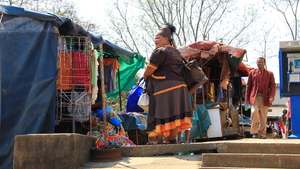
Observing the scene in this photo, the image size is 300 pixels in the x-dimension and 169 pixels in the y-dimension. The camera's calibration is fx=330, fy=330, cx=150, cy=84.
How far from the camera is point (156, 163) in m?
4.47

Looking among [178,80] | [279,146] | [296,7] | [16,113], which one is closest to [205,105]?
[178,80]

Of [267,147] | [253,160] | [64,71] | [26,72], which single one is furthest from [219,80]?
[253,160]

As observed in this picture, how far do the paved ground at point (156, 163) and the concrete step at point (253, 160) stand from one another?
0.20 metres

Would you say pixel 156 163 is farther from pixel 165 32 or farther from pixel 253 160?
pixel 165 32

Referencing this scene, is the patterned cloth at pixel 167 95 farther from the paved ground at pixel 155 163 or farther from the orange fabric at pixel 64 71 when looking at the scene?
the orange fabric at pixel 64 71

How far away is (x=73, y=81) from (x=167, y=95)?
202 centimetres

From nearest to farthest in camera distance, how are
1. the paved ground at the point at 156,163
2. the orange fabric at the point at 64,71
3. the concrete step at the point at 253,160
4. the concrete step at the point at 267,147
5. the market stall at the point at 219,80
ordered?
the concrete step at the point at 253,160 < the paved ground at the point at 156,163 < the concrete step at the point at 267,147 < the orange fabric at the point at 64,71 < the market stall at the point at 219,80

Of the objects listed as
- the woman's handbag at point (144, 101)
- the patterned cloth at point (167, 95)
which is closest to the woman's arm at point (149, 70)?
the patterned cloth at point (167, 95)

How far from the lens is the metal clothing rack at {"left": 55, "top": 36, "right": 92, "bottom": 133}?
6121mm

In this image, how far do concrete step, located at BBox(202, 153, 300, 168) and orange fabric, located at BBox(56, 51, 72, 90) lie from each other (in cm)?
A: 314

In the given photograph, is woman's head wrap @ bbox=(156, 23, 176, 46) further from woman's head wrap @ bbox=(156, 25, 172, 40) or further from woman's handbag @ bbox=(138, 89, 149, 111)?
woman's handbag @ bbox=(138, 89, 149, 111)

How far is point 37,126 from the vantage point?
218 inches

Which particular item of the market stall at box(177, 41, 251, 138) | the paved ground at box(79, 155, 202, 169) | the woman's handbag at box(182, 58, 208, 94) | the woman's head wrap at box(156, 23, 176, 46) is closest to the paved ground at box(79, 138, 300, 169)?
the paved ground at box(79, 155, 202, 169)

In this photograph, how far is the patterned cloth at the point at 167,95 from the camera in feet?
16.9
